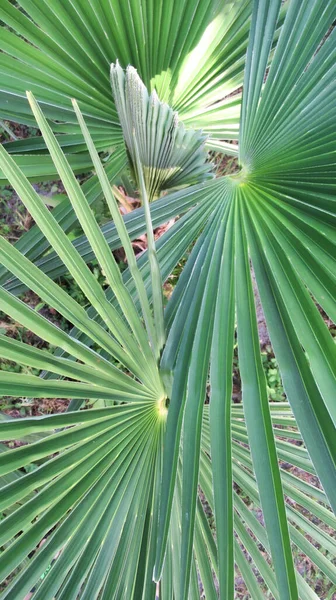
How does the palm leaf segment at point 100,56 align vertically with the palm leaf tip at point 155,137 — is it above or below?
above

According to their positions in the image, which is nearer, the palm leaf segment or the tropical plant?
the tropical plant

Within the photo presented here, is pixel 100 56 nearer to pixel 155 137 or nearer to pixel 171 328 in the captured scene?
pixel 155 137

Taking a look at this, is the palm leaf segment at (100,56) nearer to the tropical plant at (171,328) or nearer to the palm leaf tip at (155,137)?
the tropical plant at (171,328)

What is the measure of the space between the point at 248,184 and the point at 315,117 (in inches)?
6.5

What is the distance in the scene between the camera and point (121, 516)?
25.7 inches

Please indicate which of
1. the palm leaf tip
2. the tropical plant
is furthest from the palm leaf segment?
the palm leaf tip

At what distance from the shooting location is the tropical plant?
0.55 metres

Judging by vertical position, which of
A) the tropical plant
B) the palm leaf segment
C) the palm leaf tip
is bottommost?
the tropical plant

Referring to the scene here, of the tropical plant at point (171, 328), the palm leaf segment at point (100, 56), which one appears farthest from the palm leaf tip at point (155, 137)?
the palm leaf segment at point (100, 56)

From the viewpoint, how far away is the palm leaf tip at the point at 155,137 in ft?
2.51

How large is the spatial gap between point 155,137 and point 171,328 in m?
0.40

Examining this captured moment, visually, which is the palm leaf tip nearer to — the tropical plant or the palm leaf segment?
the tropical plant

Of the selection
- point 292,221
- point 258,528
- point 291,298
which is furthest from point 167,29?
point 258,528

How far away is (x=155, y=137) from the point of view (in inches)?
33.7
